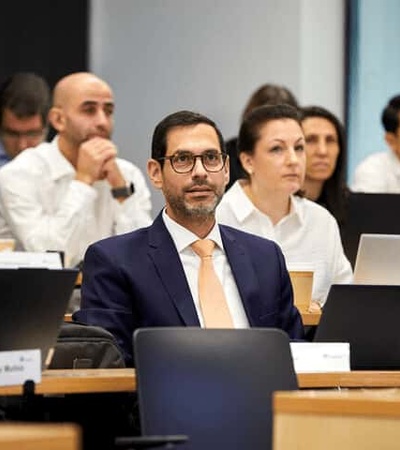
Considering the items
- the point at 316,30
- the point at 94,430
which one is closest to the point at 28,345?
the point at 94,430

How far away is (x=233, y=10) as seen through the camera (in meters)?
7.84

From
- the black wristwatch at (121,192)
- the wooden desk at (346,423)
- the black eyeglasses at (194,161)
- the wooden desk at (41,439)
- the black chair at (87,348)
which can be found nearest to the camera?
the wooden desk at (41,439)

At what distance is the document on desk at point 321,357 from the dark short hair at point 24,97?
3.65 m

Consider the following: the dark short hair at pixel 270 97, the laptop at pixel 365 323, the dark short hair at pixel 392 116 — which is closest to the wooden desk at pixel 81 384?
the laptop at pixel 365 323

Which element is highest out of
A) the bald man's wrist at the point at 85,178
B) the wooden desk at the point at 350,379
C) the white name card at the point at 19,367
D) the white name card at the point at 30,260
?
the bald man's wrist at the point at 85,178

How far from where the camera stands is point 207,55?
7.91 m

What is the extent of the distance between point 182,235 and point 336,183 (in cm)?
242

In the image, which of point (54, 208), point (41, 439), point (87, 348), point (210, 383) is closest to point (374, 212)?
point (54, 208)

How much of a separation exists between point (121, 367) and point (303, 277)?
1.07 m

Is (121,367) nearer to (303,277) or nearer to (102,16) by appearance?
(303,277)

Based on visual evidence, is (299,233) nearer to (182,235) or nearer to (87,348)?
(182,235)

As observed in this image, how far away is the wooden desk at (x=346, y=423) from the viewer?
2.73 metres

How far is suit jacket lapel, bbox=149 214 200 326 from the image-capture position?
Answer: 3.89m

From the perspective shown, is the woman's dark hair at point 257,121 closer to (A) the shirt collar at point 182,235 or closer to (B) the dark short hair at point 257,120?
(B) the dark short hair at point 257,120
